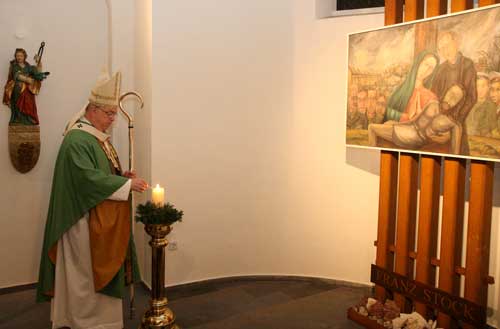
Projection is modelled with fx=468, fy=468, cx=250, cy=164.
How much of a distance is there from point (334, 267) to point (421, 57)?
7.65 feet

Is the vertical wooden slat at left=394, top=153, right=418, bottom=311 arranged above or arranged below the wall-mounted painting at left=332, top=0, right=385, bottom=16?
below

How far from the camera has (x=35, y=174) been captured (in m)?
4.39

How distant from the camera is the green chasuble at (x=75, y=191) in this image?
334cm

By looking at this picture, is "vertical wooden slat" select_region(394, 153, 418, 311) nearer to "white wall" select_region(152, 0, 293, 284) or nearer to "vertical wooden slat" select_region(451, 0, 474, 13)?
"vertical wooden slat" select_region(451, 0, 474, 13)

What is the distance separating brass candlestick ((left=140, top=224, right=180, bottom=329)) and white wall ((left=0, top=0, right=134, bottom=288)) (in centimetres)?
164

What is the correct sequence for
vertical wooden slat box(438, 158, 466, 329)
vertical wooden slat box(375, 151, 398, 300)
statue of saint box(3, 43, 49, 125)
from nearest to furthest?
vertical wooden slat box(438, 158, 466, 329) → vertical wooden slat box(375, 151, 398, 300) → statue of saint box(3, 43, 49, 125)

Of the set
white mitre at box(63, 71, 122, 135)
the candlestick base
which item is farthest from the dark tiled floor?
white mitre at box(63, 71, 122, 135)

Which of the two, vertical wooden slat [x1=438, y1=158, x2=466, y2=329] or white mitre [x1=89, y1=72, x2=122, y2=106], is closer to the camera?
vertical wooden slat [x1=438, y1=158, x2=466, y2=329]

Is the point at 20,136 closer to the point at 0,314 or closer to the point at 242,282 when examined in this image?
the point at 0,314

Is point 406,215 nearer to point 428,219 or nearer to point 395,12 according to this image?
point 428,219

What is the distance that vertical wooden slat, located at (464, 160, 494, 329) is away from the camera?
306 centimetres

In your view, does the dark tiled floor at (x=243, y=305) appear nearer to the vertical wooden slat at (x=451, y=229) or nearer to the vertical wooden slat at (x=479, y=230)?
the vertical wooden slat at (x=451, y=229)

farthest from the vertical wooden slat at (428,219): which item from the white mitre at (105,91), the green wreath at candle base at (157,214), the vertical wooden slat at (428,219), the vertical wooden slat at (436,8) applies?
the white mitre at (105,91)

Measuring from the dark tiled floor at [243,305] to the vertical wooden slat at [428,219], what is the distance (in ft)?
2.29
